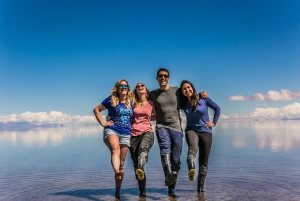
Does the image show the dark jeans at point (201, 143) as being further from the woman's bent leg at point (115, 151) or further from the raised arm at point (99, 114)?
the raised arm at point (99, 114)

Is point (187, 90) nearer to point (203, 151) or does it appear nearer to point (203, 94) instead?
point (203, 94)

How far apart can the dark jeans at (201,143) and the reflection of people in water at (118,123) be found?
5.13ft

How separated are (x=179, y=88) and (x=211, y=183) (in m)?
3.21

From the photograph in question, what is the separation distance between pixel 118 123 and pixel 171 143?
1.44 m

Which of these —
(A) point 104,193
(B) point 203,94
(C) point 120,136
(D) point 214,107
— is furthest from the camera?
(A) point 104,193

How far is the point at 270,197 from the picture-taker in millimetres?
7602

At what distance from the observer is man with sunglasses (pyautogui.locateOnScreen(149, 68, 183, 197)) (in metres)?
7.84

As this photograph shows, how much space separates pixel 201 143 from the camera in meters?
8.16

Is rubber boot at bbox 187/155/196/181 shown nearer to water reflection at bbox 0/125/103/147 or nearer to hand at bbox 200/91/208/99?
hand at bbox 200/91/208/99

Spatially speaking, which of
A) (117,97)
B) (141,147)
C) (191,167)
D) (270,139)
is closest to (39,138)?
(270,139)

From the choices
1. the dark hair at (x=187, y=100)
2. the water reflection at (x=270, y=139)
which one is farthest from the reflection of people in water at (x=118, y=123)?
the water reflection at (x=270, y=139)

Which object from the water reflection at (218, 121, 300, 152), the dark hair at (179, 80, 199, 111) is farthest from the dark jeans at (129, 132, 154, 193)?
the water reflection at (218, 121, 300, 152)

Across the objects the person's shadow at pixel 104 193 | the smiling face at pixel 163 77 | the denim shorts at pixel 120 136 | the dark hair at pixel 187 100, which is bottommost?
the person's shadow at pixel 104 193

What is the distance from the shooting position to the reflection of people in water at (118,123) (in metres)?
7.80
